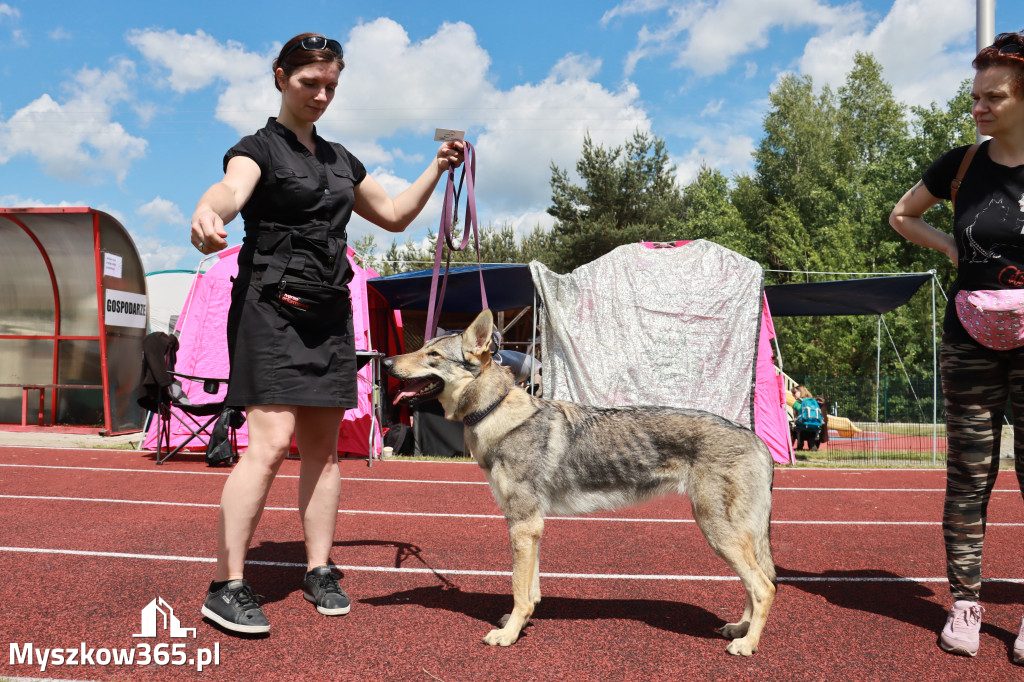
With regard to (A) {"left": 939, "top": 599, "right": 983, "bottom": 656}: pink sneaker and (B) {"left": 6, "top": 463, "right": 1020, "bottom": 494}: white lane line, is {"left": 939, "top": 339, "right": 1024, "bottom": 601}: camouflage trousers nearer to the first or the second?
(A) {"left": 939, "top": 599, "right": 983, "bottom": 656}: pink sneaker

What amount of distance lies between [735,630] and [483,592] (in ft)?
4.58

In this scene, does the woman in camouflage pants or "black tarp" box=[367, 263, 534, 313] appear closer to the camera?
the woman in camouflage pants

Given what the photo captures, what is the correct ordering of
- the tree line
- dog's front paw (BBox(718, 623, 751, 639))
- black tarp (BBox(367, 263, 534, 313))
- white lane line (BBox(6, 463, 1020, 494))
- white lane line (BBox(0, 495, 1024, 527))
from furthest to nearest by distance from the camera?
the tree line < black tarp (BBox(367, 263, 534, 313)) < white lane line (BBox(6, 463, 1020, 494)) < white lane line (BBox(0, 495, 1024, 527)) < dog's front paw (BBox(718, 623, 751, 639))

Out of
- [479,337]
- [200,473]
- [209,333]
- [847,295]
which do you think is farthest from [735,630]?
[847,295]

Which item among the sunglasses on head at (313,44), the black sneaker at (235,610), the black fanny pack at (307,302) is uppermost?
the sunglasses on head at (313,44)

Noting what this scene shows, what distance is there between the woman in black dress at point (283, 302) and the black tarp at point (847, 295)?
1021cm

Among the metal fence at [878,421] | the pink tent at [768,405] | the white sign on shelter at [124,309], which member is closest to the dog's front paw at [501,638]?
the pink tent at [768,405]

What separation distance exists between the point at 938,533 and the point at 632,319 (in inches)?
246

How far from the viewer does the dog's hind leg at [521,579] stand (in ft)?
10.3

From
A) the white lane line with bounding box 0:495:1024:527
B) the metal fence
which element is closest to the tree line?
the metal fence

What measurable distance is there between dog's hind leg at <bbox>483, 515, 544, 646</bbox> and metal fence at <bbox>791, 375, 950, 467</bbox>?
11043 millimetres

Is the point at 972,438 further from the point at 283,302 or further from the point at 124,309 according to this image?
the point at 124,309

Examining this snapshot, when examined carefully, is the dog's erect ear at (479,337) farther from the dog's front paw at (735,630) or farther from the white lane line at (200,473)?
the white lane line at (200,473)

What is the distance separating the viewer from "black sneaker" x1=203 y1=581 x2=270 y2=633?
303cm
